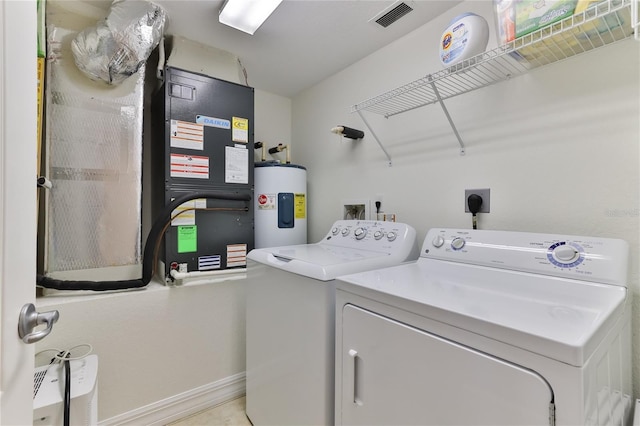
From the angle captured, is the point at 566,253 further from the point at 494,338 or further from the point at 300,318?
the point at 300,318

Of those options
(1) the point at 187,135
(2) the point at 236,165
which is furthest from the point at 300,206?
(1) the point at 187,135

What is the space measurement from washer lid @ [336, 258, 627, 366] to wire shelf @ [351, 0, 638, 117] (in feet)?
2.72

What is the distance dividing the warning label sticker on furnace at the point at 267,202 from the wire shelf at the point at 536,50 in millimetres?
Answer: 1008

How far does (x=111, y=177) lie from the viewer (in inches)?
65.0

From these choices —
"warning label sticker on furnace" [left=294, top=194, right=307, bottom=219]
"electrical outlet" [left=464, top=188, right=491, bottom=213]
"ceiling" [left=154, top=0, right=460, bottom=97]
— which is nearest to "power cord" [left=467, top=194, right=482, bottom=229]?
"electrical outlet" [left=464, top=188, right=491, bottom=213]

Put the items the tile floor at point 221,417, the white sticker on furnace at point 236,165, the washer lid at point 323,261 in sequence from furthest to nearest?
1. the white sticker on furnace at point 236,165
2. the tile floor at point 221,417
3. the washer lid at point 323,261

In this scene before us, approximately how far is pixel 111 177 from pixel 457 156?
1.97m

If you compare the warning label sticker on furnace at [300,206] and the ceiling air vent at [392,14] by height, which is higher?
the ceiling air vent at [392,14]

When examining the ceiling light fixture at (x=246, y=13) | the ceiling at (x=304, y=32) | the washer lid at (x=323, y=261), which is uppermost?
the ceiling at (x=304, y=32)

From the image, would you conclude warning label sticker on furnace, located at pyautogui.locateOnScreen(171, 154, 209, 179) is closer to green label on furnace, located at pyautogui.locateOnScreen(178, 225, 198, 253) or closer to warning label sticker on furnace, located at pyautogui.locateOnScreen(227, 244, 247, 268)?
green label on furnace, located at pyautogui.locateOnScreen(178, 225, 198, 253)

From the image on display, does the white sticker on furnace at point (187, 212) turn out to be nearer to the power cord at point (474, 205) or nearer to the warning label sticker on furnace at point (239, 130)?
the warning label sticker on furnace at point (239, 130)

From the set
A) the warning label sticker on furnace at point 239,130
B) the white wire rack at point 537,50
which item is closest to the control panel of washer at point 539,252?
the white wire rack at point 537,50

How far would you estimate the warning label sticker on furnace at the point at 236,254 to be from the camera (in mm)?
1968

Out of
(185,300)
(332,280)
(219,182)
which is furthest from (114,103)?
(332,280)
